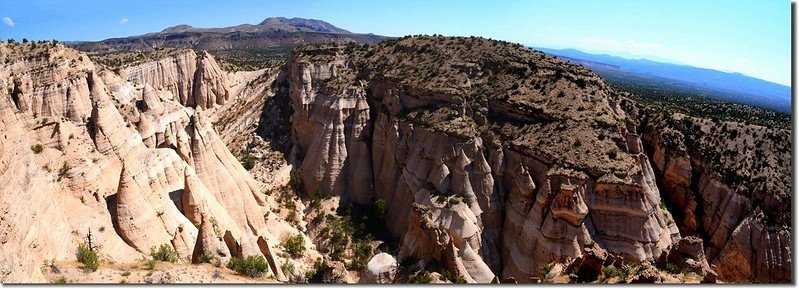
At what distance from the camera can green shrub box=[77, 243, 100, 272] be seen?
705 inches

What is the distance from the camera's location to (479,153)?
116 feet

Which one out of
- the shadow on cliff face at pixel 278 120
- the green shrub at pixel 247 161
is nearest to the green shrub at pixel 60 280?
the green shrub at pixel 247 161

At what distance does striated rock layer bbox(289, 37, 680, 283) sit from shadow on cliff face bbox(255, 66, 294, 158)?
1.63 metres

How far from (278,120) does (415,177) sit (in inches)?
874

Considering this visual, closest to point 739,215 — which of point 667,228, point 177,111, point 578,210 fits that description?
point 667,228

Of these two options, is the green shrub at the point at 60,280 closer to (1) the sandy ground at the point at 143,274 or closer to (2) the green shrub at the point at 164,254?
(1) the sandy ground at the point at 143,274

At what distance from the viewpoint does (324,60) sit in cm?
5309

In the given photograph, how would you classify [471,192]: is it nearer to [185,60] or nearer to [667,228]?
[667,228]

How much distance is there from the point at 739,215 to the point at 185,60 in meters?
60.5

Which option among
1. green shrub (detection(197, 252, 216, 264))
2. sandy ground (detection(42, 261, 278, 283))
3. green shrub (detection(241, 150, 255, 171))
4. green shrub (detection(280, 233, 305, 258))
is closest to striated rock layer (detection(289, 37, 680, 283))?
green shrub (detection(241, 150, 255, 171))

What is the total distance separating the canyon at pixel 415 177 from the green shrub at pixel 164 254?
79cm

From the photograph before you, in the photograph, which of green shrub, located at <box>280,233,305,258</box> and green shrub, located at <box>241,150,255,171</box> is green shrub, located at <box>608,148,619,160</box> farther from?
green shrub, located at <box>241,150,255,171</box>

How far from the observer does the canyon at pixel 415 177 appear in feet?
70.3

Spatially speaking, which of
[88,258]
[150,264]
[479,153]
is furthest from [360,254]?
[88,258]
